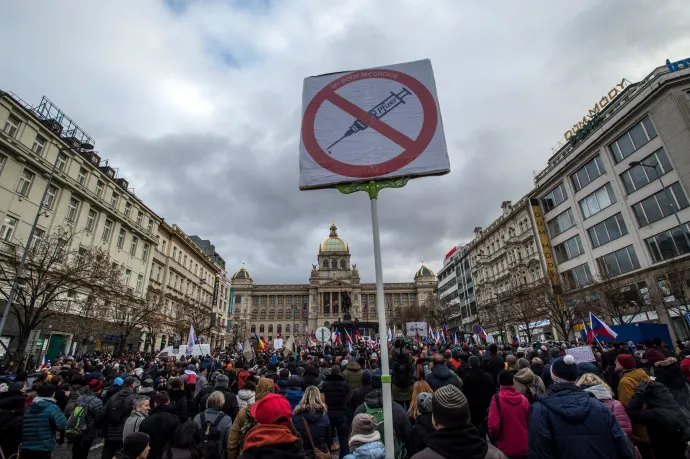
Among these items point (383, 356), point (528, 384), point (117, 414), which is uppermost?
point (383, 356)

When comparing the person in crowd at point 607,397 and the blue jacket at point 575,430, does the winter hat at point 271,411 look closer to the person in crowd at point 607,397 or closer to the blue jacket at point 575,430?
the blue jacket at point 575,430

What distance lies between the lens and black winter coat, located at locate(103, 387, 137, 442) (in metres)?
6.23

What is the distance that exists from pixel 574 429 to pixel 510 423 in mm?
1682

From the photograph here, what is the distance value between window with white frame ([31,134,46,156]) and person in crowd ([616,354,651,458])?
3502cm

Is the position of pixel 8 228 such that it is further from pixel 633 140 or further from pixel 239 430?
pixel 633 140

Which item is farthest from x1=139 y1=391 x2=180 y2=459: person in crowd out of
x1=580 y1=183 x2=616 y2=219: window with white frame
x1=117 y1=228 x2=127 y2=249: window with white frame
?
x1=580 y1=183 x2=616 y2=219: window with white frame

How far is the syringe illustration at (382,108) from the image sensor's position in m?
3.69

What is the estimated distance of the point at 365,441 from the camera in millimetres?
3451

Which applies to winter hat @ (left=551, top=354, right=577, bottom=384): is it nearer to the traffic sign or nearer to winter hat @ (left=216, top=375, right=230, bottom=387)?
the traffic sign

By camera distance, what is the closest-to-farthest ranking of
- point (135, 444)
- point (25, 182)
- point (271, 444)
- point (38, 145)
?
point (271, 444) < point (135, 444) < point (25, 182) < point (38, 145)

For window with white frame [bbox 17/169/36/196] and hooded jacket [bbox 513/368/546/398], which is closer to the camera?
hooded jacket [bbox 513/368/546/398]

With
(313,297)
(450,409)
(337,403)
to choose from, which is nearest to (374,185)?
(450,409)

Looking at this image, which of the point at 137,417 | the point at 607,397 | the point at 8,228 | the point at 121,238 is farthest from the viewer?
the point at 121,238

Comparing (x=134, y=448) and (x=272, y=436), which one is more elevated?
(x=272, y=436)
